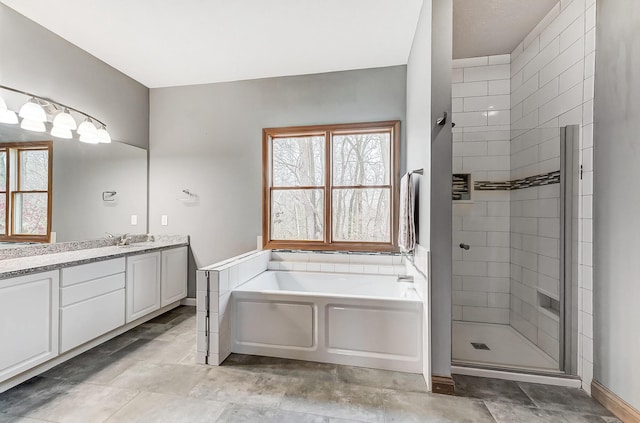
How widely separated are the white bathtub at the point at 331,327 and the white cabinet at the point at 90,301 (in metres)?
1.12

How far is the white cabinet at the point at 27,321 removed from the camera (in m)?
1.71

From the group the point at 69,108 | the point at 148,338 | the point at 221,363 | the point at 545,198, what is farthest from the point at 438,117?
the point at 69,108

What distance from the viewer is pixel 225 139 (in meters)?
3.38

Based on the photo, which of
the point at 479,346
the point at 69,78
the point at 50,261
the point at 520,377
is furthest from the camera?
the point at 69,78

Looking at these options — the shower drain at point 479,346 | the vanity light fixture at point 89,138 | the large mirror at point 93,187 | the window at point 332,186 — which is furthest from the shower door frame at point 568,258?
the vanity light fixture at point 89,138

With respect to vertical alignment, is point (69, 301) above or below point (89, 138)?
below

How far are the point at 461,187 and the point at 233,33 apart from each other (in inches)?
102

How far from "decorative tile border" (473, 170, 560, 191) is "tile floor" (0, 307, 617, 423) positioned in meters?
1.47

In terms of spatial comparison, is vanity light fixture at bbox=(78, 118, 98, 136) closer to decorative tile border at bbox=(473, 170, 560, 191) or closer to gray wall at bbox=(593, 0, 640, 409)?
decorative tile border at bbox=(473, 170, 560, 191)

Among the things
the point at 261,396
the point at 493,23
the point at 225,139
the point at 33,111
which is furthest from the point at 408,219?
the point at 33,111

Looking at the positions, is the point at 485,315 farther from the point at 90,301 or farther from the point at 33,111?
the point at 33,111

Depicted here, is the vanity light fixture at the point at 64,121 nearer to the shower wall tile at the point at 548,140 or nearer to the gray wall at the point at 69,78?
the gray wall at the point at 69,78

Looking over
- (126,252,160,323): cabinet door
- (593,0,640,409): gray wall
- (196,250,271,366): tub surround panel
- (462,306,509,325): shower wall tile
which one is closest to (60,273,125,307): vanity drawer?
(126,252,160,323): cabinet door

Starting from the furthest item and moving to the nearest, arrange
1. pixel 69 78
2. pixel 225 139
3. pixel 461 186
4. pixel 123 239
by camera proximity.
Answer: pixel 225 139
pixel 123 239
pixel 461 186
pixel 69 78
